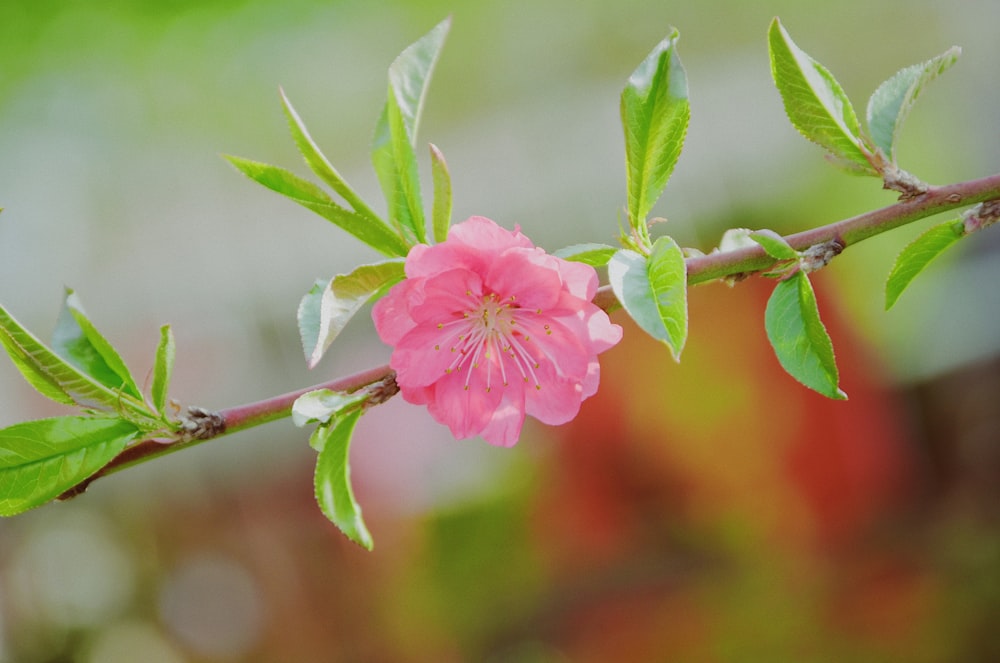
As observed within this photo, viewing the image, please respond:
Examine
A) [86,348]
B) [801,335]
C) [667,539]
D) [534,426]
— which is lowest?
[667,539]

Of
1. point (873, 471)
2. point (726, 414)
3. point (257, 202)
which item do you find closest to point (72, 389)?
point (726, 414)

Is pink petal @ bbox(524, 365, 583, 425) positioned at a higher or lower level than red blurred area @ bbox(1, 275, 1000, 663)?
higher

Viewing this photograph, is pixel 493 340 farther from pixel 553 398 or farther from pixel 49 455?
pixel 49 455

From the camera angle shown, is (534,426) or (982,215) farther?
(534,426)

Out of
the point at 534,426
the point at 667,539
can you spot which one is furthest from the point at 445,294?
the point at 667,539

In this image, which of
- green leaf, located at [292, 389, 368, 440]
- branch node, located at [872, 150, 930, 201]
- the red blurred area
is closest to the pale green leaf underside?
green leaf, located at [292, 389, 368, 440]

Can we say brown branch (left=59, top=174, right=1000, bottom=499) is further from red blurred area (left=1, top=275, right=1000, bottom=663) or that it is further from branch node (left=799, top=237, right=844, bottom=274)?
red blurred area (left=1, top=275, right=1000, bottom=663)
